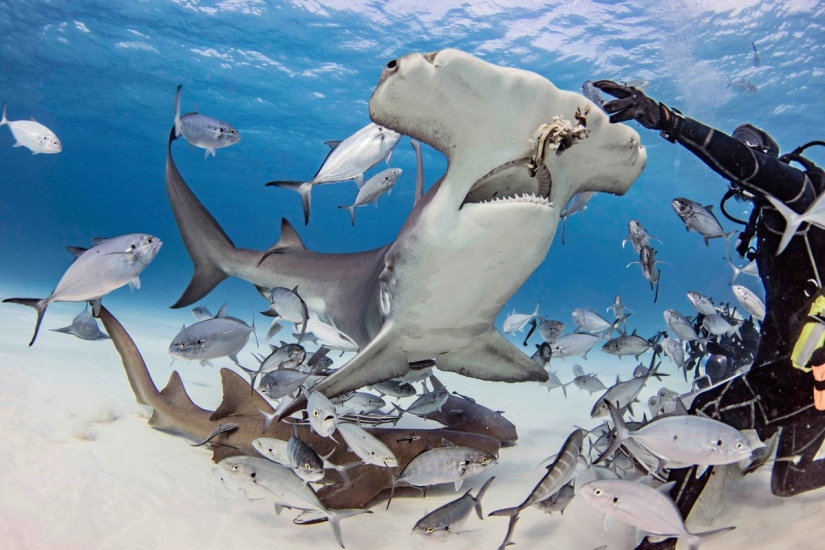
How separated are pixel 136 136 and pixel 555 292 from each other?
418ft

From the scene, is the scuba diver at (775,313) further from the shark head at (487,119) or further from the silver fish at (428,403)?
the silver fish at (428,403)

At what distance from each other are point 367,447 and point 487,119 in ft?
6.69

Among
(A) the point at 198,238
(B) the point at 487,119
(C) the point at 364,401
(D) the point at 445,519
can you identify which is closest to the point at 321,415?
(D) the point at 445,519

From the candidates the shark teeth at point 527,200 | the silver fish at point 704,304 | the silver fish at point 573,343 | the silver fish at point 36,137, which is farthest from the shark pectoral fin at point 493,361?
the silver fish at point 36,137

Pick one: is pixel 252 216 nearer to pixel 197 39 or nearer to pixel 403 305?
pixel 197 39

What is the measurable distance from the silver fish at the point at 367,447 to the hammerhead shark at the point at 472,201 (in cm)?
42

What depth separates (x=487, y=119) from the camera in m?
2.21

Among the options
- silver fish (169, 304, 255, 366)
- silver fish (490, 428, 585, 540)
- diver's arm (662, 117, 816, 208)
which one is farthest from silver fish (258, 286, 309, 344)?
diver's arm (662, 117, 816, 208)

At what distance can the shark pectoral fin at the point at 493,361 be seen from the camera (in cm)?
375

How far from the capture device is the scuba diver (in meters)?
2.62

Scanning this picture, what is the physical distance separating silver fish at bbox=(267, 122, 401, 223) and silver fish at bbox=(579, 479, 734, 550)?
3014mm

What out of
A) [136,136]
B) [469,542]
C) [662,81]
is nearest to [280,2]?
Result: [662,81]

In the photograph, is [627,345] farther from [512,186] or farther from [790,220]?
[512,186]

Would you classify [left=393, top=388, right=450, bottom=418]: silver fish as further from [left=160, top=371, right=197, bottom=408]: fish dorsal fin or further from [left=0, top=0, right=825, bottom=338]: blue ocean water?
[left=0, top=0, right=825, bottom=338]: blue ocean water
